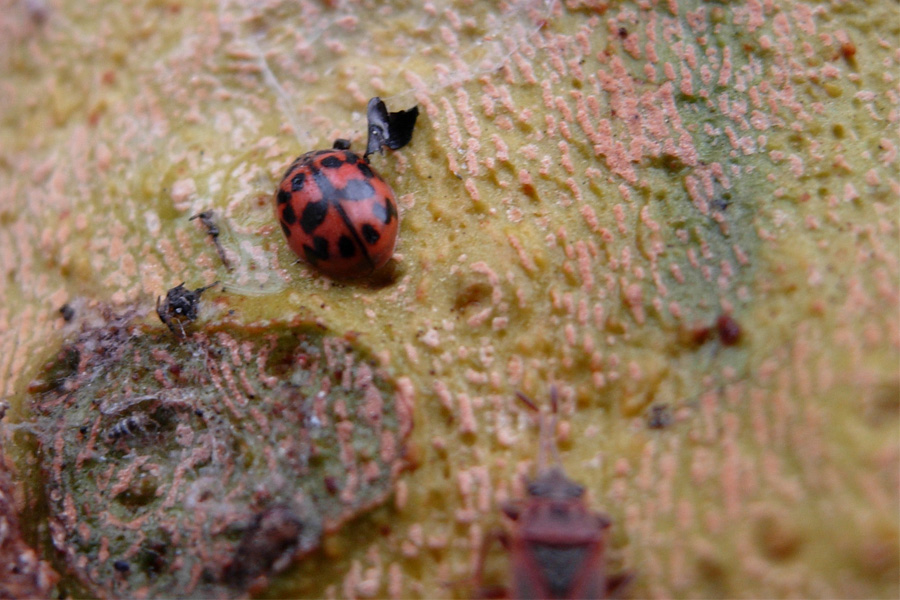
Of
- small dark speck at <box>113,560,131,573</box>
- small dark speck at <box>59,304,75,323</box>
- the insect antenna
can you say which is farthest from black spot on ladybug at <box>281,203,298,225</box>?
small dark speck at <box>113,560,131,573</box>

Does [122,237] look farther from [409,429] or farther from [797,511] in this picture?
[797,511]

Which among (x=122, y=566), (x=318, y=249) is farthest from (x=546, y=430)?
(x=122, y=566)

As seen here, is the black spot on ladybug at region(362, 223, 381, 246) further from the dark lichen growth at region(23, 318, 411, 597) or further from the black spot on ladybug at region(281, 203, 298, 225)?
the dark lichen growth at region(23, 318, 411, 597)

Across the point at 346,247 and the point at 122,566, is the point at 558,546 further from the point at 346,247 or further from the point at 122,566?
the point at 122,566

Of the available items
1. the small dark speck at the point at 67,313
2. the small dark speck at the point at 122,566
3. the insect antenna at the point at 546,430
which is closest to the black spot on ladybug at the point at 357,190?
the insect antenna at the point at 546,430

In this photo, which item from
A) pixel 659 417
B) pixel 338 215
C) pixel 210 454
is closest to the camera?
pixel 659 417

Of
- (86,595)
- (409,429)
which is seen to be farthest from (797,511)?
(86,595)
